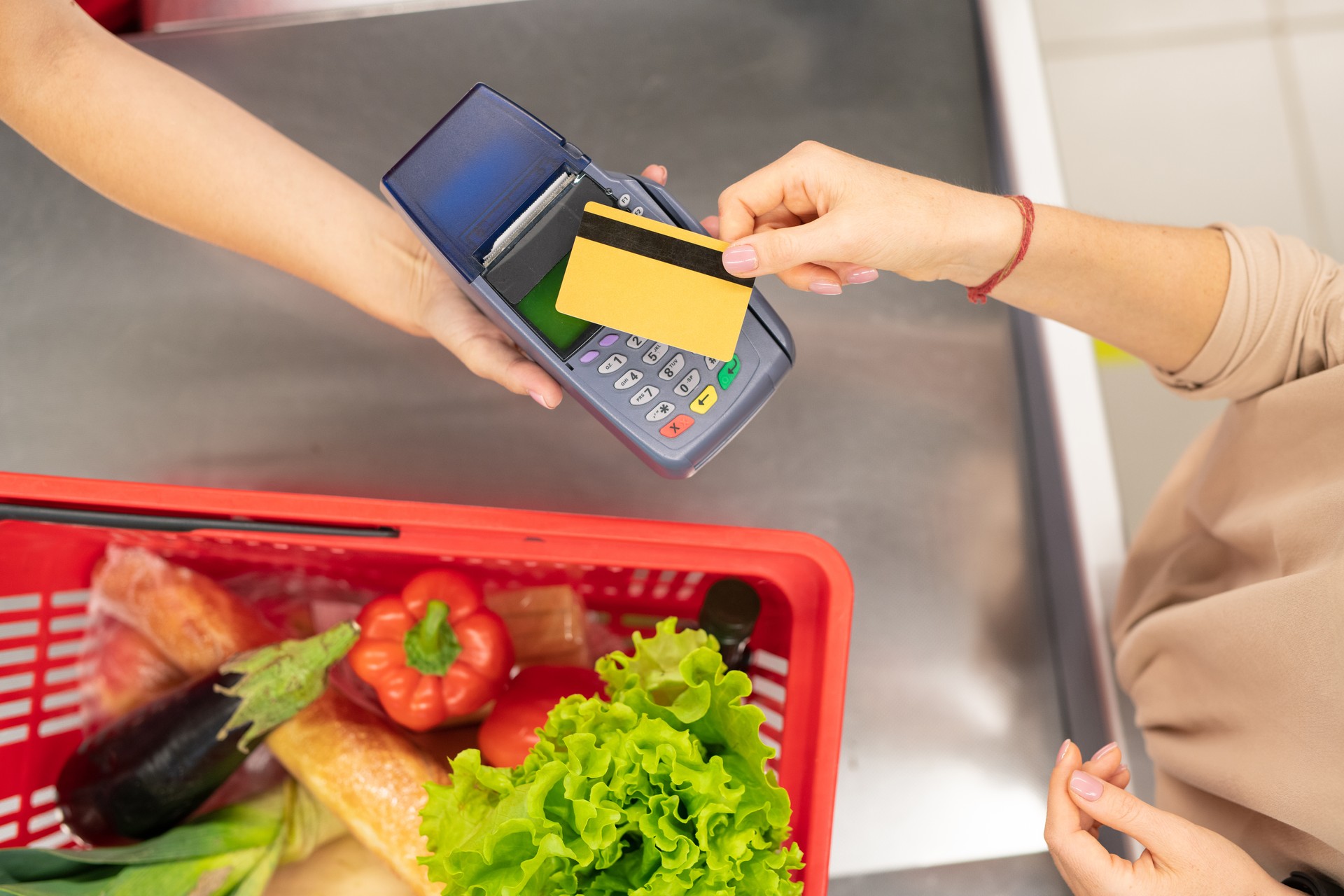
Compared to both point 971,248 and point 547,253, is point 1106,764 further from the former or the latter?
point 547,253

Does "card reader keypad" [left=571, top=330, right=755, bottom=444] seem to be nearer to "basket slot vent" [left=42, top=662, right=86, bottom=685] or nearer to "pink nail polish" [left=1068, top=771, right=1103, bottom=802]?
"pink nail polish" [left=1068, top=771, right=1103, bottom=802]

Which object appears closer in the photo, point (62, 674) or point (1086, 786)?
point (1086, 786)

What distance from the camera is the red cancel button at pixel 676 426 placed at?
2.03ft

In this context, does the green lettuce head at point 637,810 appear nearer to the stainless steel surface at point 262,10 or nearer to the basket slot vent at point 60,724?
the basket slot vent at point 60,724

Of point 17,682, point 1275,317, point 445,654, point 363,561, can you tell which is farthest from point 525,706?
→ point 1275,317

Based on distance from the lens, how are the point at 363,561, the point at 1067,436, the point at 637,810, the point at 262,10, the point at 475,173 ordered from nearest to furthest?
1. the point at 637,810
2. the point at 475,173
3. the point at 363,561
4. the point at 1067,436
5. the point at 262,10

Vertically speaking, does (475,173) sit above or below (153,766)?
above

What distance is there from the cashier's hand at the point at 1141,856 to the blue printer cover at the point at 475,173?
0.51 meters

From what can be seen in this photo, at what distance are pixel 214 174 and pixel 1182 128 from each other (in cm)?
103

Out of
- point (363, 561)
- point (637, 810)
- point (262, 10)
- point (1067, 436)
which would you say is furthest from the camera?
point (262, 10)

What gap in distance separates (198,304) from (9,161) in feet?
0.85

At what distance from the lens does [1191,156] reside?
995 mm

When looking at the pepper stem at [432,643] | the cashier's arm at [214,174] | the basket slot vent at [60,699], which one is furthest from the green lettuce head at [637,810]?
the basket slot vent at [60,699]

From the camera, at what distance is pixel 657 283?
1.79ft
